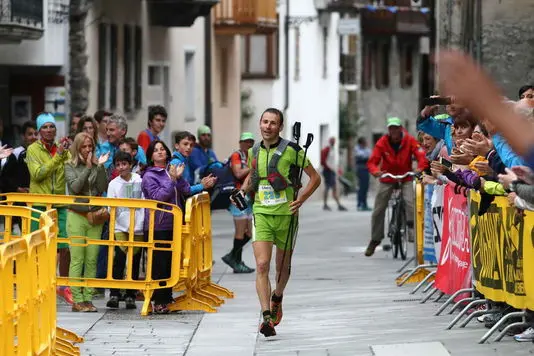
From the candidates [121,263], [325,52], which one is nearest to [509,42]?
[121,263]

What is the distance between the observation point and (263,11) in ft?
147

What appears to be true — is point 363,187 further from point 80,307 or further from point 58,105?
point 80,307

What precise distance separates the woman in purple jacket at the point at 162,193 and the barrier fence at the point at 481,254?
247 cm

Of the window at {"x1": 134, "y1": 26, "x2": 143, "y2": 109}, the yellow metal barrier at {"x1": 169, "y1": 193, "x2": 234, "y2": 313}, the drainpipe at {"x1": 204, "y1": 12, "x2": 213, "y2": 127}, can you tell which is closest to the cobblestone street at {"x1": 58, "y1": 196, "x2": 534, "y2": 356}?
the yellow metal barrier at {"x1": 169, "y1": 193, "x2": 234, "y2": 313}

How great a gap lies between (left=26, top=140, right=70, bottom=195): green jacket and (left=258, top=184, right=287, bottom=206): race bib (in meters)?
3.01

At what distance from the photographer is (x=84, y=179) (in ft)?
48.2

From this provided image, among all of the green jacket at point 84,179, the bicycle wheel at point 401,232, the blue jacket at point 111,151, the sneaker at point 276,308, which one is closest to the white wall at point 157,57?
the bicycle wheel at point 401,232

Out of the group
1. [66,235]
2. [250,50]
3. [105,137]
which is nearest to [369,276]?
[105,137]

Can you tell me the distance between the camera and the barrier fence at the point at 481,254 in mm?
11172

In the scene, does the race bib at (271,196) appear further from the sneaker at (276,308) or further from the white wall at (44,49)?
the white wall at (44,49)

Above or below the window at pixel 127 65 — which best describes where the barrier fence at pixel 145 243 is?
below

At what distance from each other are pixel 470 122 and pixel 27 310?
5.84m

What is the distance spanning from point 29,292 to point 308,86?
45969 mm

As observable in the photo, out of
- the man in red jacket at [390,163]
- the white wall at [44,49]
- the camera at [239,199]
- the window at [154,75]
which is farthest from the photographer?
the window at [154,75]
